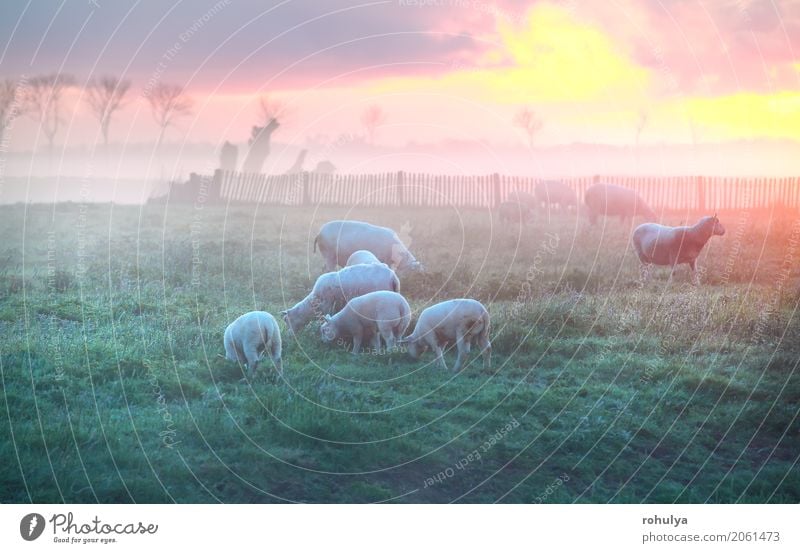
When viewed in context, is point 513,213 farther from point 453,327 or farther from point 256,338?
point 256,338

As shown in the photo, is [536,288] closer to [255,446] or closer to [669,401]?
[669,401]

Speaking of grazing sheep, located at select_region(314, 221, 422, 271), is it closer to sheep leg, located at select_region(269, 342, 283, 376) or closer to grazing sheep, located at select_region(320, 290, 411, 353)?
grazing sheep, located at select_region(320, 290, 411, 353)

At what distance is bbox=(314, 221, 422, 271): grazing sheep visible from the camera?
652 inches

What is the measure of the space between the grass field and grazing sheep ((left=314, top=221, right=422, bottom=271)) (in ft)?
2.38

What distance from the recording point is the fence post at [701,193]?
24.8 metres

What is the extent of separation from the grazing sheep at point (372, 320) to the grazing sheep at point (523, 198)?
1433 centimetres

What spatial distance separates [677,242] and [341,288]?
709 centimetres

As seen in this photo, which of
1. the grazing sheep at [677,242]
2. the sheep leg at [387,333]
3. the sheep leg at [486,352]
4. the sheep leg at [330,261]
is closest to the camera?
the sheep leg at [486,352]

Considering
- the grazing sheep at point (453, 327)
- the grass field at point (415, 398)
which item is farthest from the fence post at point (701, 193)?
the grazing sheep at point (453, 327)

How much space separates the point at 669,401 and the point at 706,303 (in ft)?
11.5

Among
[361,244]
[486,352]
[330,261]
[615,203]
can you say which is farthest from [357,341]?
[615,203]

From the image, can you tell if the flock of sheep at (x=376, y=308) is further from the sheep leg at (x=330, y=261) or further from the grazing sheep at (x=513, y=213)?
the grazing sheep at (x=513, y=213)

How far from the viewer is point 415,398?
10820 mm

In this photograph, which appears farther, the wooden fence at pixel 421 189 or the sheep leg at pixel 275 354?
the wooden fence at pixel 421 189
